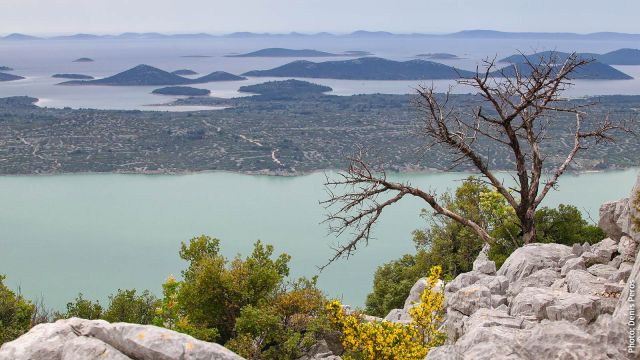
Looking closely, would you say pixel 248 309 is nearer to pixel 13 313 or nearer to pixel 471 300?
pixel 471 300

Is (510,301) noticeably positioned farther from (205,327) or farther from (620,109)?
(620,109)

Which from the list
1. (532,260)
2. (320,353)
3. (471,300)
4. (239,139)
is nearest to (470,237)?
(532,260)

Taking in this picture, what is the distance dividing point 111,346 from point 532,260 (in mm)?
8226

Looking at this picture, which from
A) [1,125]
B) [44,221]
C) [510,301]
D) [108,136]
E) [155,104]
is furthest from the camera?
[155,104]

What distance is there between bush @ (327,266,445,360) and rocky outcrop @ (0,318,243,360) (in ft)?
9.91

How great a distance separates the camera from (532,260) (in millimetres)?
14070

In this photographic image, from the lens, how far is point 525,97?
52.5 feet

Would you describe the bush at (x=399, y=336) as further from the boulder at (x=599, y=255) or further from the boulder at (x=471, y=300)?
the boulder at (x=599, y=255)

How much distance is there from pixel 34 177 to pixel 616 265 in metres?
93.8

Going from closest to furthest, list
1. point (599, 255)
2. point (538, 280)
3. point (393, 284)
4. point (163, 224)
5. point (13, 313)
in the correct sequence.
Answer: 1. point (538, 280)
2. point (599, 255)
3. point (13, 313)
4. point (393, 284)
5. point (163, 224)

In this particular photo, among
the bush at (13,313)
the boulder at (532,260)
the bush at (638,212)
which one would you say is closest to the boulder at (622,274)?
the bush at (638,212)

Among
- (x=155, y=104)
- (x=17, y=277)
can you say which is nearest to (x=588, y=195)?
(x=17, y=277)

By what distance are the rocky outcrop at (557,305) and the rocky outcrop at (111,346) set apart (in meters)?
3.25

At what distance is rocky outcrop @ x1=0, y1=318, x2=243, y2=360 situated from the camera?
9.73 meters
